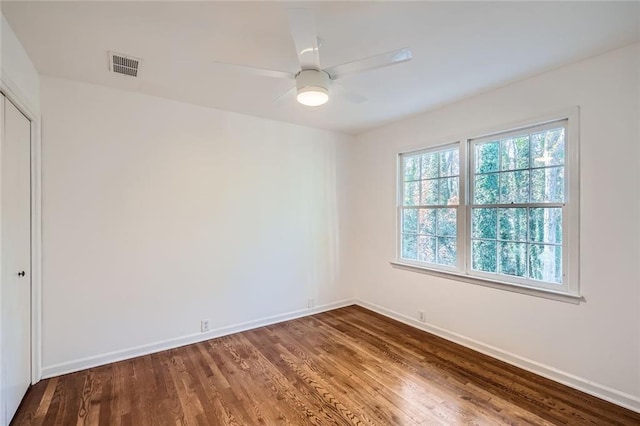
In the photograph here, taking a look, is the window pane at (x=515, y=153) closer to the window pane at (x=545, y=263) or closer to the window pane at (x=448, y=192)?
the window pane at (x=448, y=192)

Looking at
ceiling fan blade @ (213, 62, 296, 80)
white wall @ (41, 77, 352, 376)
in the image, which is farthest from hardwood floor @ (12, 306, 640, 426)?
ceiling fan blade @ (213, 62, 296, 80)

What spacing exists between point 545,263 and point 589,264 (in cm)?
32

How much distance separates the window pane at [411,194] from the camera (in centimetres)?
385

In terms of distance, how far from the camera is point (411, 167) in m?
3.92

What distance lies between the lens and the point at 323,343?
3.26 metres

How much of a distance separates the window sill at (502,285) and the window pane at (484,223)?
0.46 metres

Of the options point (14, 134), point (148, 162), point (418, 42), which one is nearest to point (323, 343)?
point (148, 162)

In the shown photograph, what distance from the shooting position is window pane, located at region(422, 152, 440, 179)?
11.9ft

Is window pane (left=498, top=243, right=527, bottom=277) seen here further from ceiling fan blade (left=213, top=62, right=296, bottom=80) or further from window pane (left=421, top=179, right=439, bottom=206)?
ceiling fan blade (left=213, top=62, right=296, bottom=80)

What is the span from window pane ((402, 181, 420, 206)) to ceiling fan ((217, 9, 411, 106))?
1.94 metres

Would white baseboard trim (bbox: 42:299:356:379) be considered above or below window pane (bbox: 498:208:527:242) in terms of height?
below

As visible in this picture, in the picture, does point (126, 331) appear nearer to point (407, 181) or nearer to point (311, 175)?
point (311, 175)

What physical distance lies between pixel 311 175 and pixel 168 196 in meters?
1.86

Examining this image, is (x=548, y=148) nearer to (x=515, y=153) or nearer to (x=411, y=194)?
(x=515, y=153)
